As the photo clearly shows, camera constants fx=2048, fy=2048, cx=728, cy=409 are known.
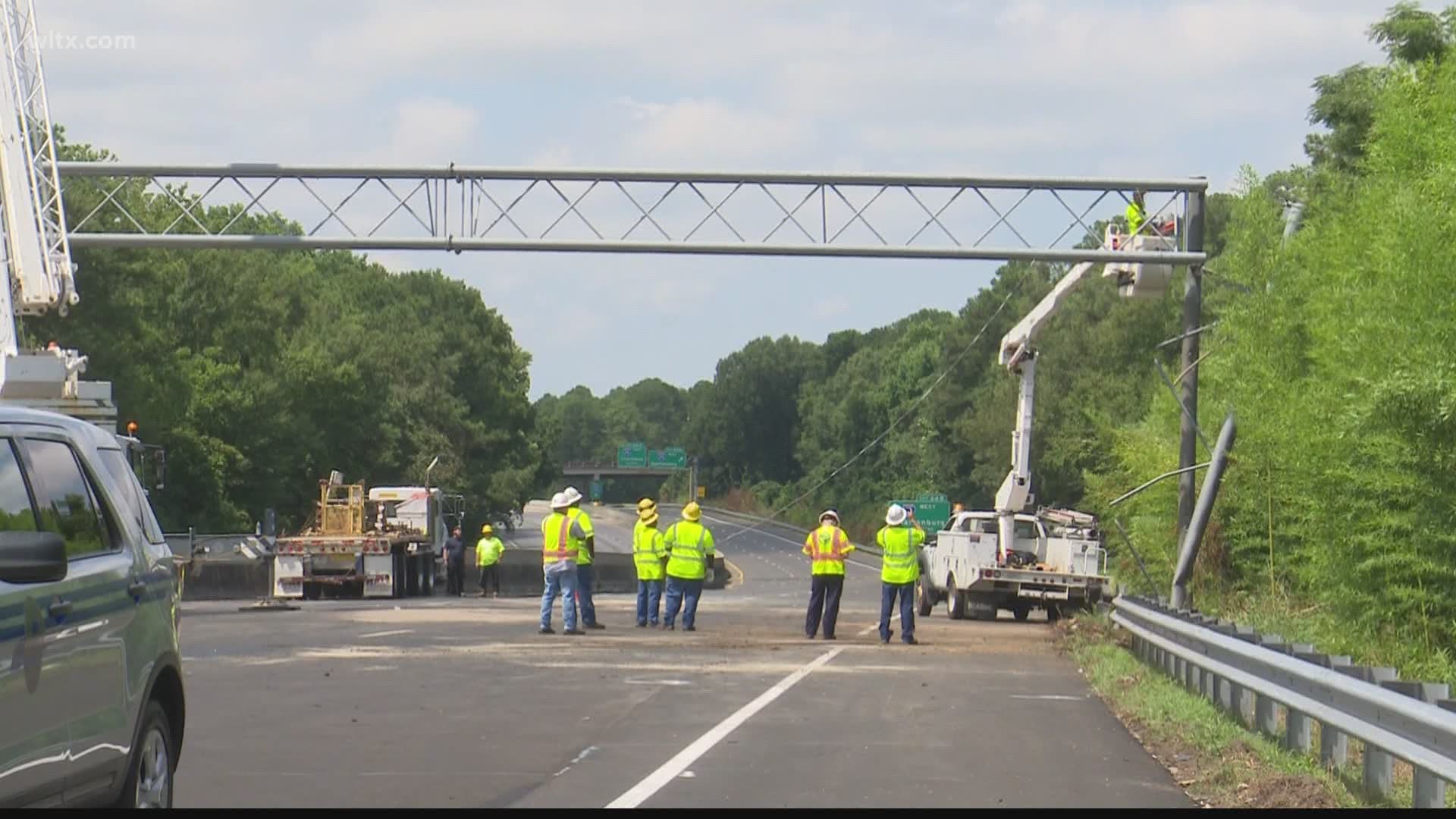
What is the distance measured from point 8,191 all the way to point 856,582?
4501cm

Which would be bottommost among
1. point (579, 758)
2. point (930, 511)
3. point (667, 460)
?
point (579, 758)

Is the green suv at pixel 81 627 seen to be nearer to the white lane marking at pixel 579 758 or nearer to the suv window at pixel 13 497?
the suv window at pixel 13 497

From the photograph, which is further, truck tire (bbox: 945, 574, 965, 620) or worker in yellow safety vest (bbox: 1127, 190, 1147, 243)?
truck tire (bbox: 945, 574, 965, 620)

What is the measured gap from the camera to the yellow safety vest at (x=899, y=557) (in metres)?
25.3

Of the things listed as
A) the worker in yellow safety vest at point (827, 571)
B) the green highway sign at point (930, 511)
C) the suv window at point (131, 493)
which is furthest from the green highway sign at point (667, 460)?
the suv window at point (131, 493)

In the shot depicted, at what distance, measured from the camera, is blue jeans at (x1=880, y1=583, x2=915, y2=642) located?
25.1 metres

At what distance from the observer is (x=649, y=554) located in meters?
28.4

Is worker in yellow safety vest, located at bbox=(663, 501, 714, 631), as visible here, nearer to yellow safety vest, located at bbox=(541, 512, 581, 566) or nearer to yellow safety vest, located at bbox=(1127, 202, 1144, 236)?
yellow safety vest, located at bbox=(541, 512, 581, 566)

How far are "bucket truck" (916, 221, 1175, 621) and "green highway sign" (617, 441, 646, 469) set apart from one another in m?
135

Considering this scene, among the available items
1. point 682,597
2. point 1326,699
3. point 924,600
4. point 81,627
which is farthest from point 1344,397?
point 924,600

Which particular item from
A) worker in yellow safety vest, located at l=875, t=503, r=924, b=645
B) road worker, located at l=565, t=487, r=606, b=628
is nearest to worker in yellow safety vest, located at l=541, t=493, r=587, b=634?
road worker, located at l=565, t=487, r=606, b=628

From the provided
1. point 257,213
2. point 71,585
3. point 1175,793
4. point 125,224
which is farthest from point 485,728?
point 257,213

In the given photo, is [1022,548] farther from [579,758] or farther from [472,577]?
[579,758]

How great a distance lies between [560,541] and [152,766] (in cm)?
1715
